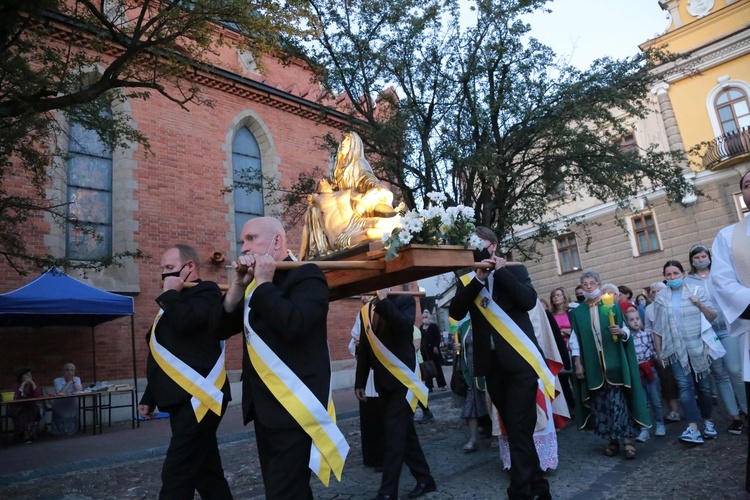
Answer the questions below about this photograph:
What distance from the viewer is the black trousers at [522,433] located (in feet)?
13.7

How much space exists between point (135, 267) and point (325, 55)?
685cm

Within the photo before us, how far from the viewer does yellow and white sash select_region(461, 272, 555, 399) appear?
14.6 ft

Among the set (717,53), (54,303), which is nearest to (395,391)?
(54,303)

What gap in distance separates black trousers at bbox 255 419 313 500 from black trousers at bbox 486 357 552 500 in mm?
2005

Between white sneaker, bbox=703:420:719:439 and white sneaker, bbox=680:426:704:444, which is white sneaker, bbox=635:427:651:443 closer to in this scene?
white sneaker, bbox=680:426:704:444

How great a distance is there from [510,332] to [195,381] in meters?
2.43

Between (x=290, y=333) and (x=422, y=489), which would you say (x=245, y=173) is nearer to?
(x=422, y=489)

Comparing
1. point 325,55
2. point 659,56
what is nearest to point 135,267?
point 325,55

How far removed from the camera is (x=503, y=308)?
466 centimetres

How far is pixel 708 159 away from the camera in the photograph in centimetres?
2328

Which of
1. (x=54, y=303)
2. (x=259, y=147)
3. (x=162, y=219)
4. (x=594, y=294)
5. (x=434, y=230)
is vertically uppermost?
(x=259, y=147)

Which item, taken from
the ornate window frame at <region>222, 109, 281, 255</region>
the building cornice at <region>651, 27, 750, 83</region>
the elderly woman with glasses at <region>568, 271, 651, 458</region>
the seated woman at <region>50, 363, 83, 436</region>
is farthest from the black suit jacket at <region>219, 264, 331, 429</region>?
the building cornice at <region>651, 27, 750, 83</region>

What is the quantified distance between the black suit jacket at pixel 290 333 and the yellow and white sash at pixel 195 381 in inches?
37.3

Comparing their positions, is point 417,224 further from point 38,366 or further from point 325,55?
point 38,366
